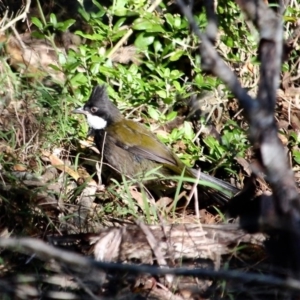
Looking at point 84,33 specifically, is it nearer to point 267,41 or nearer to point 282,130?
point 282,130

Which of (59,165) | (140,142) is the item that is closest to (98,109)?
(140,142)

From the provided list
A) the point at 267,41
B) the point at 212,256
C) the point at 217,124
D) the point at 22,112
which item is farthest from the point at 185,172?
the point at 267,41

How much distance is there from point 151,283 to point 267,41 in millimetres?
2569

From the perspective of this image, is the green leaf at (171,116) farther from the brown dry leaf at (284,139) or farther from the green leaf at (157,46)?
the brown dry leaf at (284,139)

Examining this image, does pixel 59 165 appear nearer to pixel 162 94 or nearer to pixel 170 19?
pixel 162 94

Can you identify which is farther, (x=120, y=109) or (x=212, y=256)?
(x=120, y=109)

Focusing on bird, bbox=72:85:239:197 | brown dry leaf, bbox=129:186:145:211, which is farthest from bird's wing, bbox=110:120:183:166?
brown dry leaf, bbox=129:186:145:211

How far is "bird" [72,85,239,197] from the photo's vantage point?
6738mm

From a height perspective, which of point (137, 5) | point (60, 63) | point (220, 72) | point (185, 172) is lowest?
point (185, 172)

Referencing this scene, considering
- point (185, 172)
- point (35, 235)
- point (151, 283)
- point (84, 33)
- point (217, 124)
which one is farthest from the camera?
point (84, 33)

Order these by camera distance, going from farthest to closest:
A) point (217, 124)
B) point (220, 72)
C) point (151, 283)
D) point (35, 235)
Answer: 1. point (217, 124)
2. point (35, 235)
3. point (151, 283)
4. point (220, 72)

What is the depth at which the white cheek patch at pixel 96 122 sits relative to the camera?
7054mm

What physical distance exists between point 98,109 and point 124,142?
382mm

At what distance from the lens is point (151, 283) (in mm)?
4594
